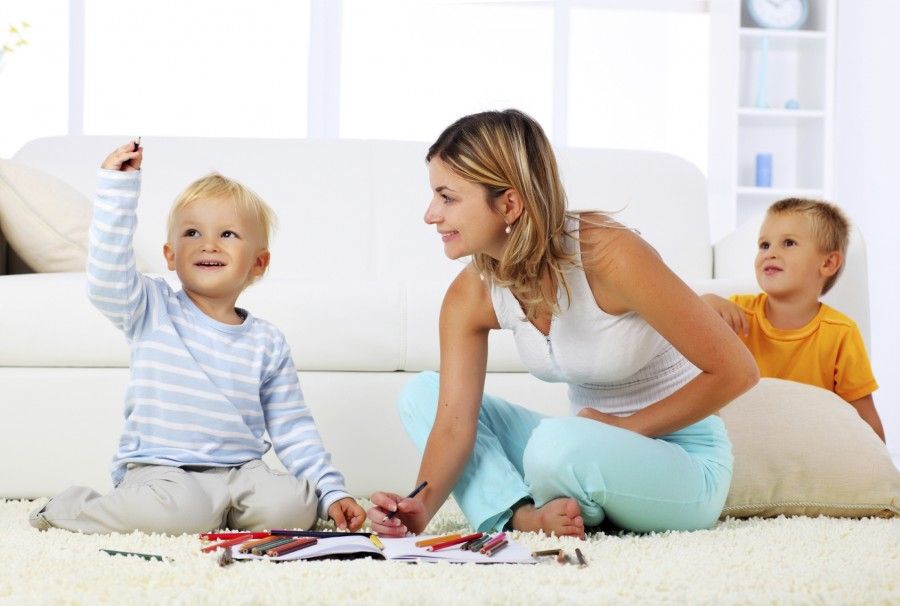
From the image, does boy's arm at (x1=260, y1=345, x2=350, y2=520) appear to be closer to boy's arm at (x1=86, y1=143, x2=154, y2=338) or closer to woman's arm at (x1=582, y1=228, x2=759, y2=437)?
boy's arm at (x1=86, y1=143, x2=154, y2=338)

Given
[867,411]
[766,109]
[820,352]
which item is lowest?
[867,411]

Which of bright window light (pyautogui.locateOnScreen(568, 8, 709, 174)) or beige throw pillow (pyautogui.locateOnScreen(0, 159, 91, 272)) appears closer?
beige throw pillow (pyautogui.locateOnScreen(0, 159, 91, 272))

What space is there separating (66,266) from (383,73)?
118 inches

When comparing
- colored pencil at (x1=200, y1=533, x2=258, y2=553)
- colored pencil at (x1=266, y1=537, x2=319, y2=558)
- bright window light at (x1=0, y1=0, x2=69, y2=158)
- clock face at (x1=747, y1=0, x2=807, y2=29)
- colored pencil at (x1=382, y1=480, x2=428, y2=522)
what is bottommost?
colored pencil at (x1=200, y1=533, x2=258, y2=553)

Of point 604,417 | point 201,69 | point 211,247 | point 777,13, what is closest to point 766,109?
point 777,13

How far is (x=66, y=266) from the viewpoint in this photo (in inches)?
97.7

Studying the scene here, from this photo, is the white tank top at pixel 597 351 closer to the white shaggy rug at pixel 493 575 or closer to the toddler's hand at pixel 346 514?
the white shaggy rug at pixel 493 575

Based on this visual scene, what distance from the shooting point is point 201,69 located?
5156 mm

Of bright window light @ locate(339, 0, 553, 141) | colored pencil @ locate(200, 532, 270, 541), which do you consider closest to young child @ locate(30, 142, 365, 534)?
colored pencil @ locate(200, 532, 270, 541)

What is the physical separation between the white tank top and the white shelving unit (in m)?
3.57

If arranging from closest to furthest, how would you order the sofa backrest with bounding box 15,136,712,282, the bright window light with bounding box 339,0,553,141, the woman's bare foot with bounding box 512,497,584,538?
the woman's bare foot with bounding box 512,497,584,538 < the sofa backrest with bounding box 15,136,712,282 < the bright window light with bounding box 339,0,553,141

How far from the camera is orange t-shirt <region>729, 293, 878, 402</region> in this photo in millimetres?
2188

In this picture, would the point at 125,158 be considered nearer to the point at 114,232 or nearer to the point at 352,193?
the point at 114,232

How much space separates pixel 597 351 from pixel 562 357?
0.05m
